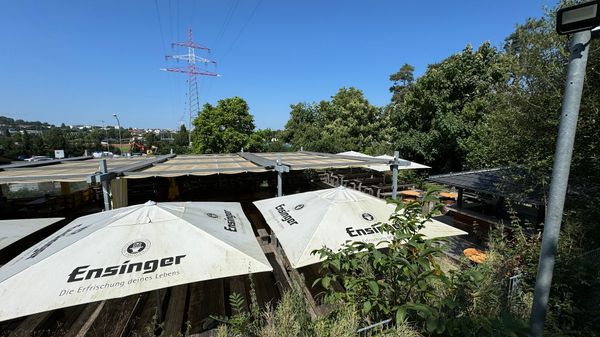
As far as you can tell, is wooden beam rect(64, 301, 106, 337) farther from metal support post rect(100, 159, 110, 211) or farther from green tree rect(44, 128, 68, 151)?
green tree rect(44, 128, 68, 151)

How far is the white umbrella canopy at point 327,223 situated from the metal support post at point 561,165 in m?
2.49

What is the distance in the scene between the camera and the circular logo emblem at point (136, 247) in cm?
330

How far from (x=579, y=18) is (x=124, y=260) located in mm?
4466

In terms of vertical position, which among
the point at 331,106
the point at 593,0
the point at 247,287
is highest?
the point at 331,106

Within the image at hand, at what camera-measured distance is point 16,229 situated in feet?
15.8

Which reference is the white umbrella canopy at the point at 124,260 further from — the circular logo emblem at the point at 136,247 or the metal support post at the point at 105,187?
the metal support post at the point at 105,187

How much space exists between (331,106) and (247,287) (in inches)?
1082

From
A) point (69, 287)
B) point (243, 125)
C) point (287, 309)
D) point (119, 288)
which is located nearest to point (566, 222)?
point (287, 309)

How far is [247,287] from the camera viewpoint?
549 centimetres

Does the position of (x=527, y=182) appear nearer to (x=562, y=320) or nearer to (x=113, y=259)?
(x=562, y=320)

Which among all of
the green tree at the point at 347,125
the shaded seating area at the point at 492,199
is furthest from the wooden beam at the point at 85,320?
the green tree at the point at 347,125

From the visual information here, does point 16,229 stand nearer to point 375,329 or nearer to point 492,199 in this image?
point 375,329

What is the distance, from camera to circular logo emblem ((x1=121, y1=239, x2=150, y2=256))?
3.30 m

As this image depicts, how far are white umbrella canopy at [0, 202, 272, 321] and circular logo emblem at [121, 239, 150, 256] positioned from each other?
0.01m
